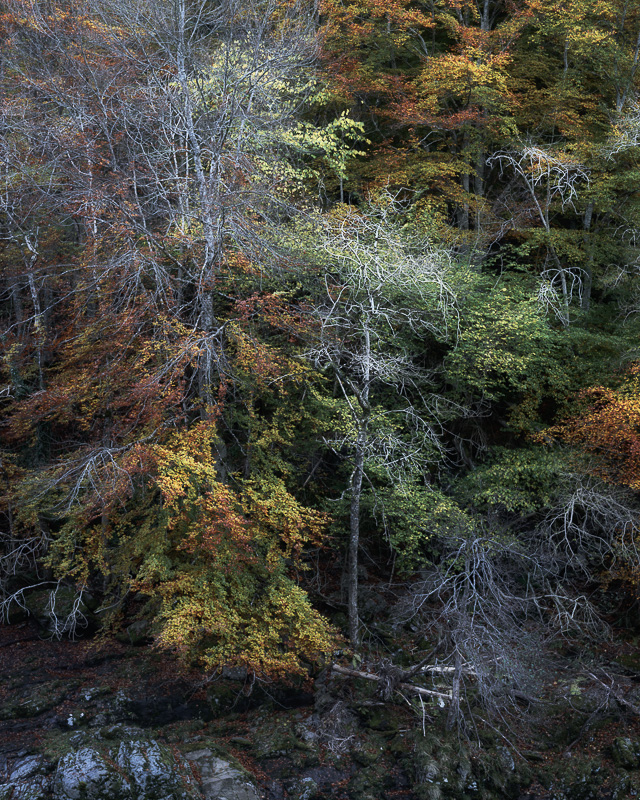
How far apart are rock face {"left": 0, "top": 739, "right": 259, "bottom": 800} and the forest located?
1.34 metres

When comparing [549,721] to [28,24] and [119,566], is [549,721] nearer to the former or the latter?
[119,566]

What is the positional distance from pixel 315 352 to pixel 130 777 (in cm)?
604

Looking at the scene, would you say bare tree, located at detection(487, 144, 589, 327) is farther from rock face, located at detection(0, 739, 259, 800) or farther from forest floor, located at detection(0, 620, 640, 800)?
rock face, located at detection(0, 739, 259, 800)

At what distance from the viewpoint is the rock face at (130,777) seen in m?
8.13

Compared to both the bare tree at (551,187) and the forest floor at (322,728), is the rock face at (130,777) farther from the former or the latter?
the bare tree at (551,187)

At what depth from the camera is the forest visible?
10.0m

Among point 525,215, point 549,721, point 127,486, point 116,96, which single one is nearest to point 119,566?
point 127,486

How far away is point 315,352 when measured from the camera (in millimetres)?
10164

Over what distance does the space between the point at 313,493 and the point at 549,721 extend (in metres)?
5.55

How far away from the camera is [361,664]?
10.7 metres

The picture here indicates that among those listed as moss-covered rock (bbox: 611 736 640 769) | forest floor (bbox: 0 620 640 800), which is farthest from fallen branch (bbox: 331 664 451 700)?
moss-covered rock (bbox: 611 736 640 769)

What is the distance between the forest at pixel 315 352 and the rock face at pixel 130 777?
1.34 meters

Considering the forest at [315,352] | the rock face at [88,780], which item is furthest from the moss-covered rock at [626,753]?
the rock face at [88,780]

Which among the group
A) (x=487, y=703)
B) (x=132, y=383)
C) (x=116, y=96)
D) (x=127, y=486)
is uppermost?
(x=116, y=96)
